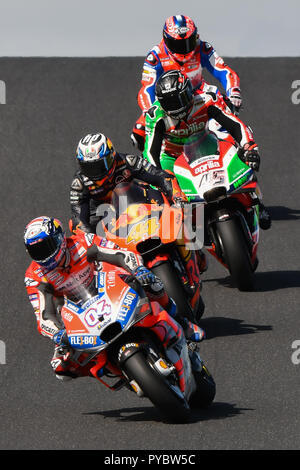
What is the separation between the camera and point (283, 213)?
51.2 ft

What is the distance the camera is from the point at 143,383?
320 inches

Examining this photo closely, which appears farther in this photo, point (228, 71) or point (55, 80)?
point (55, 80)

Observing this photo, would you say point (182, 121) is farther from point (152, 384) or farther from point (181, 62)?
point (152, 384)

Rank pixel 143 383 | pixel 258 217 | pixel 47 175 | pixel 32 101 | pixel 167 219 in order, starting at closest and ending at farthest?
pixel 143 383
pixel 167 219
pixel 258 217
pixel 47 175
pixel 32 101

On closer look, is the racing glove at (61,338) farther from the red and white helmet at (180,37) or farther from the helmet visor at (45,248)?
the red and white helmet at (180,37)

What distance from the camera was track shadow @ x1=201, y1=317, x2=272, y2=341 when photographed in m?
11.3

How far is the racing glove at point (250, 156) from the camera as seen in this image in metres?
12.0

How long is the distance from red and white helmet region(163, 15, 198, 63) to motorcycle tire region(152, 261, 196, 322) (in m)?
4.76

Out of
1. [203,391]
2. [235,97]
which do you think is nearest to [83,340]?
[203,391]

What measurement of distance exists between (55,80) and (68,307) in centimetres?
1199

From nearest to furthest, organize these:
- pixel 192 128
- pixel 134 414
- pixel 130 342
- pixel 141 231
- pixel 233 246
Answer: pixel 130 342
pixel 134 414
pixel 141 231
pixel 233 246
pixel 192 128

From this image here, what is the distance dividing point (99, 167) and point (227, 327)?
68.4 inches
